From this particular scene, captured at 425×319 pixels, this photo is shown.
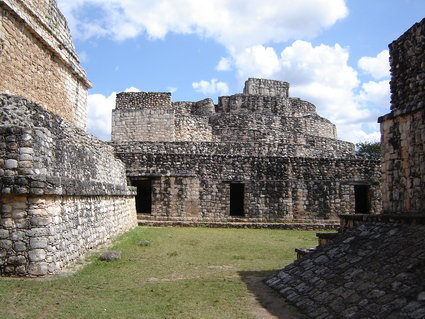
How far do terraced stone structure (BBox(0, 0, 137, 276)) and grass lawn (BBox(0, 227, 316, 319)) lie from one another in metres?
0.50

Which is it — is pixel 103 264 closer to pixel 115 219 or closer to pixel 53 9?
pixel 115 219

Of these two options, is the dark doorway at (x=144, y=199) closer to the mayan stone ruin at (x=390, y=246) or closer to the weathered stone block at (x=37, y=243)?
the weathered stone block at (x=37, y=243)

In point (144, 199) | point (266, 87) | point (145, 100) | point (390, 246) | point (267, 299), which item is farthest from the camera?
point (266, 87)

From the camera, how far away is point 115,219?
38.5 feet

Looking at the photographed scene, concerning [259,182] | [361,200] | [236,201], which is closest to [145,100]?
[236,201]

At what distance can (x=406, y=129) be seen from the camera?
6320 mm

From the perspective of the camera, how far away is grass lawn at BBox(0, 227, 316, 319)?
4.82 meters

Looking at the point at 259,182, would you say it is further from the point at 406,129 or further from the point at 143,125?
the point at 406,129

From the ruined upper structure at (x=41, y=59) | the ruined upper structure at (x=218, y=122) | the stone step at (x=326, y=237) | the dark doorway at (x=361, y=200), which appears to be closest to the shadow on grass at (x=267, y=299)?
the stone step at (x=326, y=237)

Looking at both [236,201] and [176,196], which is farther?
[236,201]

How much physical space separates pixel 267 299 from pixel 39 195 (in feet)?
12.1

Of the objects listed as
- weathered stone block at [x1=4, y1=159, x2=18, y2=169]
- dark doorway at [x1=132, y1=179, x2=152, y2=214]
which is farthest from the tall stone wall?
dark doorway at [x1=132, y1=179, x2=152, y2=214]

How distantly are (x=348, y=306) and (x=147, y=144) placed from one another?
1534 centimetres

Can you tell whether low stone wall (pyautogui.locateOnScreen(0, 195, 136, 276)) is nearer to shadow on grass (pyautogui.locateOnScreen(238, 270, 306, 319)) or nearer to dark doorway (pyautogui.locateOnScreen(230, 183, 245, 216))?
shadow on grass (pyautogui.locateOnScreen(238, 270, 306, 319))
